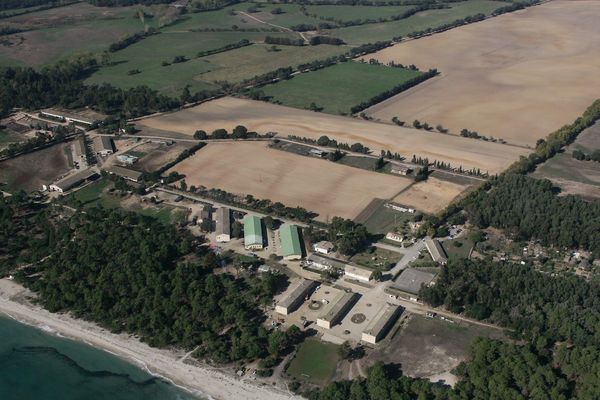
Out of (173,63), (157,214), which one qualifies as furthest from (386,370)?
(173,63)

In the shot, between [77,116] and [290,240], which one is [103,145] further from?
[290,240]

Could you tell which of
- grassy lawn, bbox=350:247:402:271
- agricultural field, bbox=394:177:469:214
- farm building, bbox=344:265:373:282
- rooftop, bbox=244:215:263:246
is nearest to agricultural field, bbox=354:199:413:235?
agricultural field, bbox=394:177:469:214

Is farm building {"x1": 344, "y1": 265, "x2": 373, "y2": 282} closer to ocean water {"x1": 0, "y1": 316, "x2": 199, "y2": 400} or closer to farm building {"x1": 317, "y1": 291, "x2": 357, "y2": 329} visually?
farm building {"x1": 317, "y1": 291, "x2": 357, "y2": 329}

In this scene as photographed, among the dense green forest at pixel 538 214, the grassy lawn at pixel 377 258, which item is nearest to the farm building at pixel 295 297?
the grassy lawn at pixel 377 258

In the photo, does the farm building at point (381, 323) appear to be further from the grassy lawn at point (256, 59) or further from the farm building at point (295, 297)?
the grassy lawn at point (256, 59)

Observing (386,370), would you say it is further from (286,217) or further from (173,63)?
(173,63)

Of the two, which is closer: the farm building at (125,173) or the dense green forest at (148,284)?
the dense green forest at (148,284)

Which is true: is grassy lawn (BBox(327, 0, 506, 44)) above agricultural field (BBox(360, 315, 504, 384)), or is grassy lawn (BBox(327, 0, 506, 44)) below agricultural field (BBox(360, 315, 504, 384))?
above
